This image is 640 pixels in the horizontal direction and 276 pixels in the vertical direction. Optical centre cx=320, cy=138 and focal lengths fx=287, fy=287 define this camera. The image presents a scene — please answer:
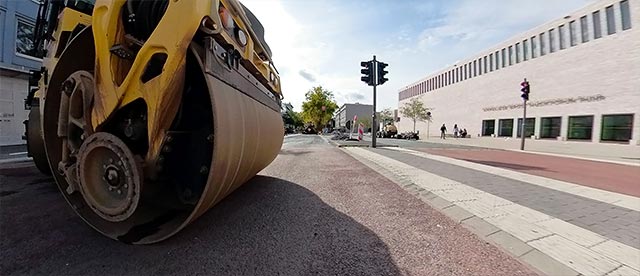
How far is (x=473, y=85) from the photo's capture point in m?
42.7

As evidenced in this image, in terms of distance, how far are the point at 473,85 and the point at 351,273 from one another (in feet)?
154

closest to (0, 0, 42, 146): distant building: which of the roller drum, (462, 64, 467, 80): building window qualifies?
the roller drum

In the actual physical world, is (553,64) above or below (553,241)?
above

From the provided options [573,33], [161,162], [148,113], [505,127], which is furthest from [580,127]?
[148,113]

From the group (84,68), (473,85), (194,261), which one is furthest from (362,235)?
(473,85)

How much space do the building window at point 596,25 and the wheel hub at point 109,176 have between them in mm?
34130

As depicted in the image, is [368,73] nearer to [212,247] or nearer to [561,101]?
[212,247]

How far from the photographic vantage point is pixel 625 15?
2181 centimetres

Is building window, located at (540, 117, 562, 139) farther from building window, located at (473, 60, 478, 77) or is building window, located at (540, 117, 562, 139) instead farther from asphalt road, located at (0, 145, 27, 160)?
asphalt road, located at (0, 145, 27, 160)

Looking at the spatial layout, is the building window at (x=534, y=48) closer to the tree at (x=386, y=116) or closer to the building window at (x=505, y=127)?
the building window at (x=505, y=127)

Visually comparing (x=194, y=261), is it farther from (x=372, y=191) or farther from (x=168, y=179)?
(x=372, y=191)

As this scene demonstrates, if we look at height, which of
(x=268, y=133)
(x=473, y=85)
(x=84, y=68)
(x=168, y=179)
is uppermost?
(x=473, y=85)

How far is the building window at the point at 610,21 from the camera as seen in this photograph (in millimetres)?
22812

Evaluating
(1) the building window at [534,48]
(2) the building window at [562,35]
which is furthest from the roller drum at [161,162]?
(1) the building window at [534,48]
